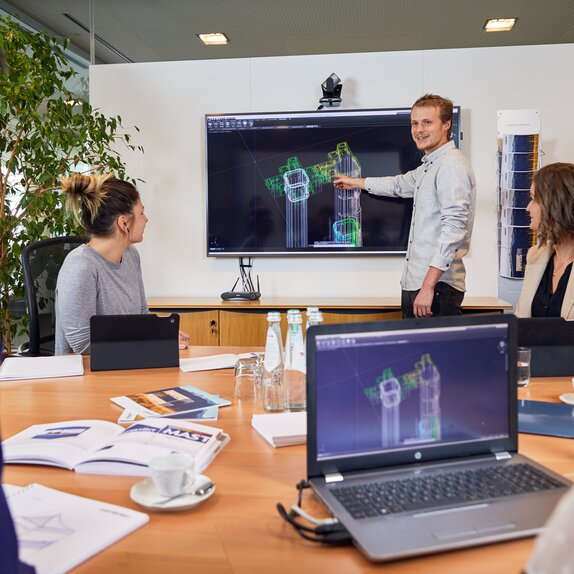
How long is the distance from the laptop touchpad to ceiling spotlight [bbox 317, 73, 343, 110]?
331 cm

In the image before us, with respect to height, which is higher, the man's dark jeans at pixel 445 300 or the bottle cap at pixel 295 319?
the bottle cap at pixel 295 319

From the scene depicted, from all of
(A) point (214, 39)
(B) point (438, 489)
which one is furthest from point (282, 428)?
(A) point (214, 39)

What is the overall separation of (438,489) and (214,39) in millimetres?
4671

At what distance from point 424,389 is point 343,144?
3096 millimetres

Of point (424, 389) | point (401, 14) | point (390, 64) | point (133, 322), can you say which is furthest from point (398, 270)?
point (424, 389)

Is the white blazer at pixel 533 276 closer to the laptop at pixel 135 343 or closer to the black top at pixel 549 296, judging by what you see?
the black top at pixel 549 296

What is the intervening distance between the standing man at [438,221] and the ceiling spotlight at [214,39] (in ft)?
7.56

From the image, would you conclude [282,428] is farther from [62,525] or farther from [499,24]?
[499,24]

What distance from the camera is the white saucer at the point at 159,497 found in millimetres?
973

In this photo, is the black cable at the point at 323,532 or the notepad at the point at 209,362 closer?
the black cable at the point at 323,532

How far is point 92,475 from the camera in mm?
1136

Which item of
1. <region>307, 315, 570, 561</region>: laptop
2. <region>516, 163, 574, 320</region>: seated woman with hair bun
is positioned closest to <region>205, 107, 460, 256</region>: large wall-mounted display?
<region>516, 163, 574, 320</region>: seated woman with hair bun

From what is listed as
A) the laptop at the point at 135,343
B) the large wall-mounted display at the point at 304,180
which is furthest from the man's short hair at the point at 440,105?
the laptop at the point at 135,343

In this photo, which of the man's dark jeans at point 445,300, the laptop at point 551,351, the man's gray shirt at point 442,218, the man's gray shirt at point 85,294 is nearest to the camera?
the laptop at point 551,351
